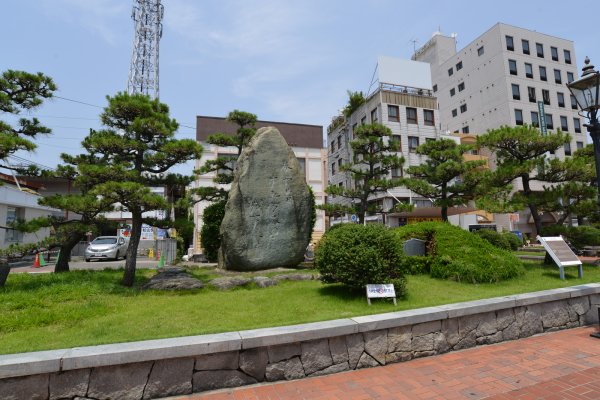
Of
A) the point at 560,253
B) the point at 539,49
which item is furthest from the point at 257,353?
the point at 539,49

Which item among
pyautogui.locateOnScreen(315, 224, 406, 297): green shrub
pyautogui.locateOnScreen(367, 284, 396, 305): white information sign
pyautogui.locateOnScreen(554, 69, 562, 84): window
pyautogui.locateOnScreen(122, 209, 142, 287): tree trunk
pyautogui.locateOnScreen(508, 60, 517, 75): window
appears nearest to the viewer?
pyautogui.locateOnScreen(367, 284, 396, 305): white information sign

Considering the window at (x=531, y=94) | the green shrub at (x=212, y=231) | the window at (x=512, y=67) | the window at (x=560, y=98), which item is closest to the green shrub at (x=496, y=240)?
the green shrub at (x=212, y=231)

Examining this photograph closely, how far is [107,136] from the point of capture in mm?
7840

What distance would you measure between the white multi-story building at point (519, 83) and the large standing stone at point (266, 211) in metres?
32.6

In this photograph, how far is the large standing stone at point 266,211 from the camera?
981 cm

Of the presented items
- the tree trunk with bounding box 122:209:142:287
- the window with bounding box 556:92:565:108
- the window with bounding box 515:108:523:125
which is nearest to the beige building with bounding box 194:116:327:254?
the window with bounding box 515:108:523:125

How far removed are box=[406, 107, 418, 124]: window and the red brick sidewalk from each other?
2862cm

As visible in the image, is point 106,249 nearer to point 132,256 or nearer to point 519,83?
point 132,256

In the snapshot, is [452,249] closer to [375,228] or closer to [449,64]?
[375,228]

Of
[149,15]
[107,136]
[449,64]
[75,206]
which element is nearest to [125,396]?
[75,206]

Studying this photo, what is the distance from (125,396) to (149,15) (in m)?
34.6

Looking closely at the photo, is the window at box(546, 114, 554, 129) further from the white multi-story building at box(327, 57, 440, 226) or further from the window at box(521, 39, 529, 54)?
the white multi-story building at box(327, 57, 440, 226)

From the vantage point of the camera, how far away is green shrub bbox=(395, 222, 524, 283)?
26.2 ft

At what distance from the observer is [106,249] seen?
1930 centimetres
